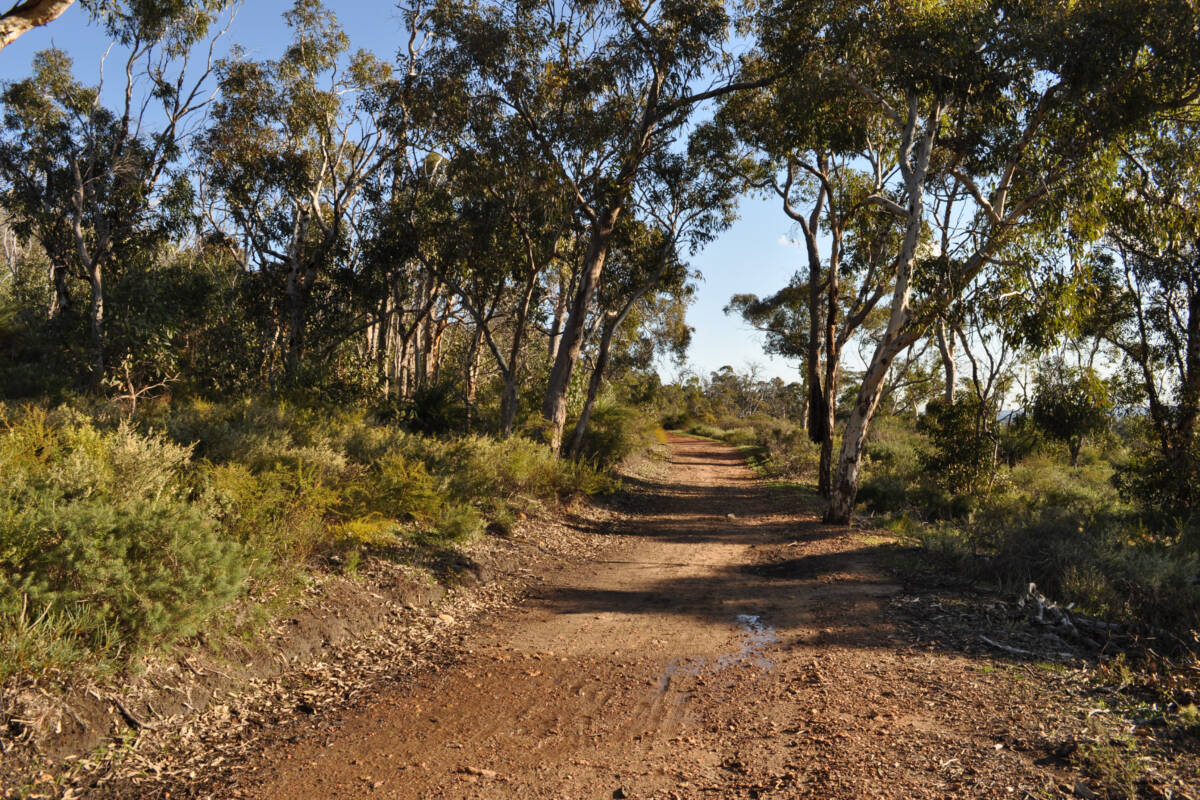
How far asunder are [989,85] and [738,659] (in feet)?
29.9

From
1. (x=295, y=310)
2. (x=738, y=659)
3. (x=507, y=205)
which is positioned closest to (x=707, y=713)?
(x=738, y=659)

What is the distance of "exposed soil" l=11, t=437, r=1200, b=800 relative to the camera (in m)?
3.39

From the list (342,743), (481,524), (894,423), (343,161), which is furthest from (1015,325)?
(894,423)

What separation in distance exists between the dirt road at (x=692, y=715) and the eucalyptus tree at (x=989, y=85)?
212 inches

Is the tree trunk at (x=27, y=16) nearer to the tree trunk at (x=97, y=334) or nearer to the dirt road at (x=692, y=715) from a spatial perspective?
the dirt road at (x=692, y=715)

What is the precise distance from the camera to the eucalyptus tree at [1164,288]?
1150cm

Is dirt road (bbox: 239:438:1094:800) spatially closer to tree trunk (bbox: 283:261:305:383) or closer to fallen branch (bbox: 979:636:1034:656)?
fallen branch (bbox: 979:636:1034:656)

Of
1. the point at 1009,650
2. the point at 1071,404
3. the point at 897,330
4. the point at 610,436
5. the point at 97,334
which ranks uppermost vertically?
the point at 897,330

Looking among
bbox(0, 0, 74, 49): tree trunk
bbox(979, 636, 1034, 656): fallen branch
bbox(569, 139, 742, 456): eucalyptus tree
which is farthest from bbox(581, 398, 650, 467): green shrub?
bbox(0, 0, 74, 49): tree trunk

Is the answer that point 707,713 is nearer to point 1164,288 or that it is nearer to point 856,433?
point 856,433

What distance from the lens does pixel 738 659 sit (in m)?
5.36

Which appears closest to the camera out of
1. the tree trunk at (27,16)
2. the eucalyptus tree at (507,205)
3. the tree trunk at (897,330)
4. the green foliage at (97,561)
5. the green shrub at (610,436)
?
the green foliage at (97,561)

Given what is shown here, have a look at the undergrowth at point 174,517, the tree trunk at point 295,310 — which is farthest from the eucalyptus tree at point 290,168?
the undergrowth at point 174,517

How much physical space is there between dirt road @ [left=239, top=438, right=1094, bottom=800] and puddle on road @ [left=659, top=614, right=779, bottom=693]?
22 mm
